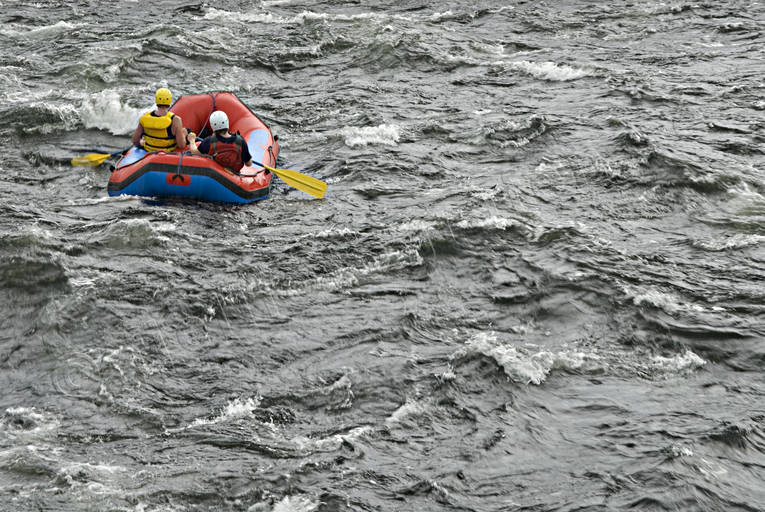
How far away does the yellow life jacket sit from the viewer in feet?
33.4

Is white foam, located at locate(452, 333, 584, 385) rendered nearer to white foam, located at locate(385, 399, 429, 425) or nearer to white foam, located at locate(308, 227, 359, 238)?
white foam, located at locate(385, 399, 429, 425)

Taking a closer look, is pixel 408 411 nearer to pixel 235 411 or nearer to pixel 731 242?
pixel 235 411

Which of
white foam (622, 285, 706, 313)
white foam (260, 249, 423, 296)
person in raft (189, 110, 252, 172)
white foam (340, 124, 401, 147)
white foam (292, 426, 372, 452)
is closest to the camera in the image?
white foam (292, 426, 372, 452)

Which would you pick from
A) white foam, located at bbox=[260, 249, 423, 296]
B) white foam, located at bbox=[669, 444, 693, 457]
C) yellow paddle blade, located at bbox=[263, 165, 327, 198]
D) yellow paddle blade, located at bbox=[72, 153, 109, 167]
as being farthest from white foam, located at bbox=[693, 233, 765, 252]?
yellow paddle blade, located at bbox=[72, 153, 109, 167]

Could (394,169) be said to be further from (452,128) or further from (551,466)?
(551,466)

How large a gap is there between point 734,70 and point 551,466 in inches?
378

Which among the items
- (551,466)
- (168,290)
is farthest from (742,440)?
(168,290)

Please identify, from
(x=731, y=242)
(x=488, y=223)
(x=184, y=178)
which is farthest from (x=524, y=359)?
(x=184, y=178)

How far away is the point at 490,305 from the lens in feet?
25.6

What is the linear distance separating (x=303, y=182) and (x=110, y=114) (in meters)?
3.72

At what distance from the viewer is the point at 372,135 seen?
11750 millimetres

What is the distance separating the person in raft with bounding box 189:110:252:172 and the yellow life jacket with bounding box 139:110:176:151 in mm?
494

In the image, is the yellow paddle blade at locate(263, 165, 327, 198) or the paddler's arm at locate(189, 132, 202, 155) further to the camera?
the paddler's arm at locate(189, 132, 202, 155)

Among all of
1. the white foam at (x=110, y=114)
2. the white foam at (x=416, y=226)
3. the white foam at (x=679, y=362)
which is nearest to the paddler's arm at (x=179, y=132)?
the white foam at (x=110, y=114)
